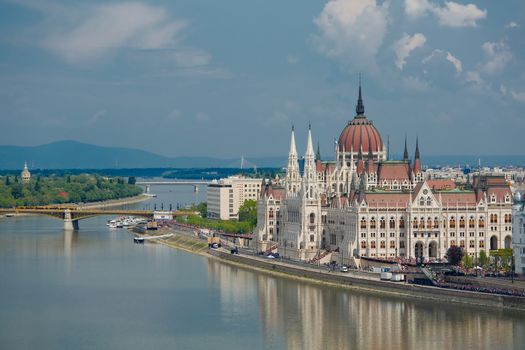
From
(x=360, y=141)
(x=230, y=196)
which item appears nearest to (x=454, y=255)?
→ (x=360, y=141)

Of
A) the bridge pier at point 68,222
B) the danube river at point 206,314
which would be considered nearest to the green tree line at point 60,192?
the bridge pier at point 68,222

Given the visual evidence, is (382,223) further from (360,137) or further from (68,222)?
(68,222)

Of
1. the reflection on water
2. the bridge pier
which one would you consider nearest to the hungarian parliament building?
the reflection on water

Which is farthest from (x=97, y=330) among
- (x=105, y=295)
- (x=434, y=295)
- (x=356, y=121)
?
(x=356, y=121)

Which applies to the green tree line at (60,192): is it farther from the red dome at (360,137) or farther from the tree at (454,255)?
the tree at (454,255)

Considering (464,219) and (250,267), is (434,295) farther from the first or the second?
(250,267)
